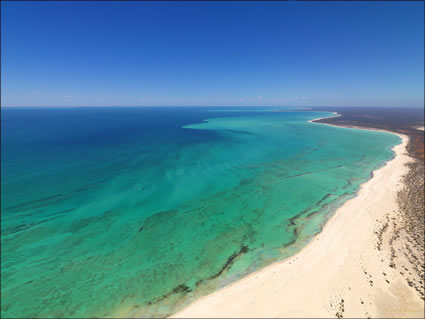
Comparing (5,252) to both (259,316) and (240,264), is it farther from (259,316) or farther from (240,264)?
(259,316)

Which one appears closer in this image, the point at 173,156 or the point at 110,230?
the point at 110,230

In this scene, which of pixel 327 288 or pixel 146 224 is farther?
pixel 146 224

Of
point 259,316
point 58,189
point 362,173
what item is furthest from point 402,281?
point 58,189

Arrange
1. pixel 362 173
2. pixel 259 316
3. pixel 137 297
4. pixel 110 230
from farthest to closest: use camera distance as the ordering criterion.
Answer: pixel 362 173
pixel 110 230
pixel 137 297
pixel 259 316

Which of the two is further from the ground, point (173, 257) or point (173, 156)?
point (173, 156)

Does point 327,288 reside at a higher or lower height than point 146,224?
lower

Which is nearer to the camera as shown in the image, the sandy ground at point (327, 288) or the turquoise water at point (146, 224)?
the sandy ground at point (327, 288)
